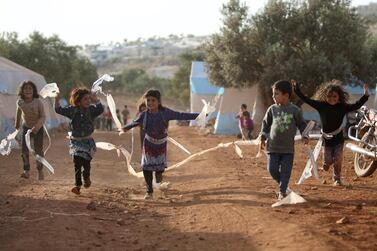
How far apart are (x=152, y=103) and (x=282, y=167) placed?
2059 millimetres

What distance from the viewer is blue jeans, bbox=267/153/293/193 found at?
712 centimetres

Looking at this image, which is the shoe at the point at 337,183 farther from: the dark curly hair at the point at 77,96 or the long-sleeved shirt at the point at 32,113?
the long-sleeved shirt at the point at 32,113

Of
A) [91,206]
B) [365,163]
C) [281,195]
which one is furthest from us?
[365,163]

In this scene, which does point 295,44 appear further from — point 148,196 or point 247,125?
point 148,196

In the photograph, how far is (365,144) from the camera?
29.2 ft

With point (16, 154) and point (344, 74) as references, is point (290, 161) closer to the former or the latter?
point (16, 154)

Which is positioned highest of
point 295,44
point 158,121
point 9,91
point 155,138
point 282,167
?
point 295,44

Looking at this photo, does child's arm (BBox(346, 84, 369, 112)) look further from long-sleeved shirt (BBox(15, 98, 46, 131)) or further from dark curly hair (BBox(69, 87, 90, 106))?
long-sleeved shirt (BBox(15, 98, 46, 131))

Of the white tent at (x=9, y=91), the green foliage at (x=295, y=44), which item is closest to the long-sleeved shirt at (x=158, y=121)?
the white tent at (x=9, y=91)

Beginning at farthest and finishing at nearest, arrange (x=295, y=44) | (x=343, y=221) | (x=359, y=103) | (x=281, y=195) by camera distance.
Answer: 1. (x=295, y=44)
2. (x=359, y=103)
3. (x=281, y=195)
4. (x=343, y=221)

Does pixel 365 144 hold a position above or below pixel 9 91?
below

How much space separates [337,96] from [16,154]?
992 cm

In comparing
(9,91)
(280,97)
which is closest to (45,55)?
(9,91)

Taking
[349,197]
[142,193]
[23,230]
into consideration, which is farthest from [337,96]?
[23,230]
